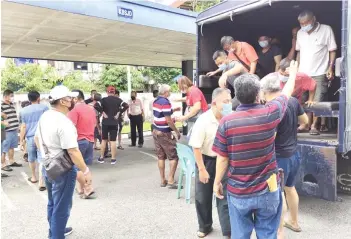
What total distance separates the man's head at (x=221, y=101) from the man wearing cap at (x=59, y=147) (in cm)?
136

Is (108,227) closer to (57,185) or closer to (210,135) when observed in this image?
(57,185)

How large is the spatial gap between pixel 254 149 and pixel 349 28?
2.02 metres

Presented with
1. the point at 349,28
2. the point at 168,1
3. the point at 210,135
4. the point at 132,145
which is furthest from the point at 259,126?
the point at 132,145

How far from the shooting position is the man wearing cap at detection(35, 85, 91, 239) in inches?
116

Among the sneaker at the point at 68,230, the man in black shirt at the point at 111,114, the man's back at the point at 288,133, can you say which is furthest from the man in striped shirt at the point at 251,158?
the man in black shirt at the point at 111,114

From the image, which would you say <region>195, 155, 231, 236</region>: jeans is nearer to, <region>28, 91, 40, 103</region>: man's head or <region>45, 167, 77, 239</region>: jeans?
<region>45, 167, 77, 239</region>: jeans

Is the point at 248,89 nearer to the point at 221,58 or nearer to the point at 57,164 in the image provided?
the point at 57,164

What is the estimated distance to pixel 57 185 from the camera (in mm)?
3082

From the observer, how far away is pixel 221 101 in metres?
2.97

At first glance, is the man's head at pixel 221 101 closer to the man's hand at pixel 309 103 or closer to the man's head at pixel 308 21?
the man's hand at pixel 309 103

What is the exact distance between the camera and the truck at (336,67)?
3.32 m

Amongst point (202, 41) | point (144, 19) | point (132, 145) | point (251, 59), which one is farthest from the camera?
point (132, 145)

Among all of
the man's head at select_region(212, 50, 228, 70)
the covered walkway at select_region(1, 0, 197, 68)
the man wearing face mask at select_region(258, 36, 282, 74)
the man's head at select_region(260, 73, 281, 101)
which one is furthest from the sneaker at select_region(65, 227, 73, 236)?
the man wearing face mask at select_region(258, 36, 282, 74)

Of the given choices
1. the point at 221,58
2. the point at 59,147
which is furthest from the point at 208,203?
the point at 221,58
